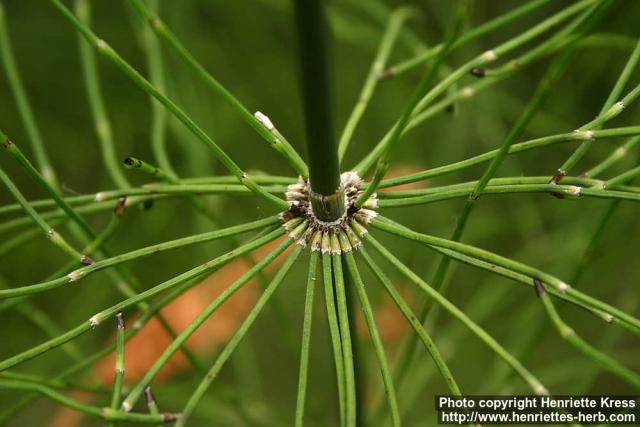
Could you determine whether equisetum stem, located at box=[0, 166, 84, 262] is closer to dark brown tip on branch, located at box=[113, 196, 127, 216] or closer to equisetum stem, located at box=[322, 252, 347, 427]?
dark brown tip on branch, located at box=[113, 196, 127, 216]

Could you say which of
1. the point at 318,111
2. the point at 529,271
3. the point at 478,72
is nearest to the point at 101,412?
the point at 318,111

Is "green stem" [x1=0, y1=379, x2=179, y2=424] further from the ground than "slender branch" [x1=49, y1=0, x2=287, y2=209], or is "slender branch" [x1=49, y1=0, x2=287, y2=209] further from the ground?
"slender branch" [x1=49, y1=0, x2=287, y2=209]

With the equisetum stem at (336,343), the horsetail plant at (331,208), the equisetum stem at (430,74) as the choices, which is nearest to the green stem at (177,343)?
the horsetail plant at (331,208)

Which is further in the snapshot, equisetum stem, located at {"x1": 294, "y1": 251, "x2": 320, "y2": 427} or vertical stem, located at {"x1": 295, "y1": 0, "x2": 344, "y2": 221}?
equisetum stem, located at {"x1": 294, "y1": 251, "x2": 320, "y2": 427}

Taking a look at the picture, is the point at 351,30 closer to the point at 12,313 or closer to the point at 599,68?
the point at 599,68

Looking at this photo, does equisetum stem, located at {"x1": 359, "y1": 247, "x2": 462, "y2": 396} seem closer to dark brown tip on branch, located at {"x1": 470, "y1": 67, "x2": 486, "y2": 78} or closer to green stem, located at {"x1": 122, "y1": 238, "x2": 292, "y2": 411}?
green stem, located at {"x1": 122, "y1": 238, "x2": 292, "y2": 411}

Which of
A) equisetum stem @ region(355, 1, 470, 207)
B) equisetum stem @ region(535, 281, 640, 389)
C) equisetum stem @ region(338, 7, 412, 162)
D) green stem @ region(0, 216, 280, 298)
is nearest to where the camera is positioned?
equisetum stem @ region(355, 1, 470, 207)

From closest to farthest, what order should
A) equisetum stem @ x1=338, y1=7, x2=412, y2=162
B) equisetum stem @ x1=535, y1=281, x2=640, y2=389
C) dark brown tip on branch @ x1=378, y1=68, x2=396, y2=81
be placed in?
equisetum stem @ x1=535, y1=281, x2=640, y2=389
equisetum stem @ x1=338, y1=7, x2=412, y2=162
dark brown tip on branch @ x1=378, y1=68, x2=396, y2=81

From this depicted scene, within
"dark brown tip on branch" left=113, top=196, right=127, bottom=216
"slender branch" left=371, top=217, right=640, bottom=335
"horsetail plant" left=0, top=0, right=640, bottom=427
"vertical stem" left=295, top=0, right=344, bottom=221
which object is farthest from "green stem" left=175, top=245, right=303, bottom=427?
"dark brown tip on branch" left=113, top=196, right=127, bottom=216

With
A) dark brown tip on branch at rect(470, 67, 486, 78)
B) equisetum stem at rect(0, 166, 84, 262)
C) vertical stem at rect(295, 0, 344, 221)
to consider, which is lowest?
equisetum stem at rect(0, 166, 84, 262)
